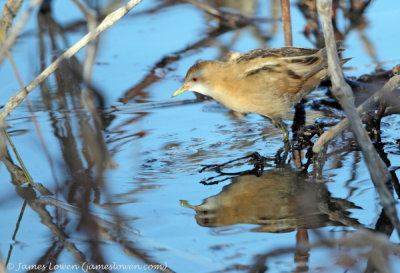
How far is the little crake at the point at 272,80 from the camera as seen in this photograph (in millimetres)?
4992

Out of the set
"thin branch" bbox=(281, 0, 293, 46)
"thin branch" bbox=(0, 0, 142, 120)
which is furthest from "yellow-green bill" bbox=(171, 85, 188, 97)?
"thin branch" bbox=(0, 0, 142, 120)

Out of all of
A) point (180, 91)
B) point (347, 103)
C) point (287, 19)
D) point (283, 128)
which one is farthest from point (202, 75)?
point (347, 103)

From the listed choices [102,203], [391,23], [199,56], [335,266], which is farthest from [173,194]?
[391,23]

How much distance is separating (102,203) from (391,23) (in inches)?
150

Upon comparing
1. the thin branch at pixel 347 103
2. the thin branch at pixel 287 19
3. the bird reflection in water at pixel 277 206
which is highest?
the thin branch at pixel 287 19

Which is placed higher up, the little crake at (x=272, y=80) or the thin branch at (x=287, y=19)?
the thin branch at (x=287, y=19)

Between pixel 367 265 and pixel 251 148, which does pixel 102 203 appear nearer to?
pixel 251 148

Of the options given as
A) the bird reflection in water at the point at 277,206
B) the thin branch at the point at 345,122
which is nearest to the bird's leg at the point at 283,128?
the bird reflection in water at the point at 277,206

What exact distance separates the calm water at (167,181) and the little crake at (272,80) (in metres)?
0.20

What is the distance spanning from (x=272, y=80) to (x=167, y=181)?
44.7 inches

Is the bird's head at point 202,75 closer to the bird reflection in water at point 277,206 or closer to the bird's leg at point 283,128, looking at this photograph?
the bird's leg at point 283,128

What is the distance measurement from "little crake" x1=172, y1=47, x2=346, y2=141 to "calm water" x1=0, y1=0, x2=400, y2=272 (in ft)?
0.65

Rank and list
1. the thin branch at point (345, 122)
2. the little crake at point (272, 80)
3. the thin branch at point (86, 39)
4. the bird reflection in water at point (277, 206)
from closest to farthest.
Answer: the bird reflection in water at point (277, 206)
the thin branch at point (345, 122)
the thin branch at point (86, 39)
the little crake at point (272, 80)

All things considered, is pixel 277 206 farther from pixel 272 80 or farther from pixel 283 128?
pixel 272 80
